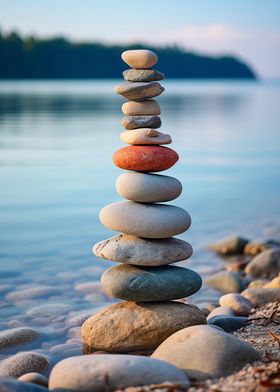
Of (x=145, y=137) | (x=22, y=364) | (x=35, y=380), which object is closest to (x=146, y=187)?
(x=145, y=137)

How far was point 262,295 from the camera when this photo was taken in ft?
26.4

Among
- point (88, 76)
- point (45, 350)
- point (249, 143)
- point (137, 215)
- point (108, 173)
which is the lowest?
point (45, 350)

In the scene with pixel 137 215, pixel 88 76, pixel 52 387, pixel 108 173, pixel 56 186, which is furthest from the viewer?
pixel 88 76

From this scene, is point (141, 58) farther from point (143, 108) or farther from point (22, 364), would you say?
point (22, 364)

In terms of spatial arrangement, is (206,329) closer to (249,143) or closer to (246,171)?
(246,171)

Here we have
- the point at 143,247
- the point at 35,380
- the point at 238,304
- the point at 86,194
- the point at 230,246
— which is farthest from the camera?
the point at 86,194

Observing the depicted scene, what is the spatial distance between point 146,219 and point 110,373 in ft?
6.46

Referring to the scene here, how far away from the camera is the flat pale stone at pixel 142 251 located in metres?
6.43

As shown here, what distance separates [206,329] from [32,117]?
30.9 metres

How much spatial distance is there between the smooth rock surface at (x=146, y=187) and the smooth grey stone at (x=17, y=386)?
2.22 metres

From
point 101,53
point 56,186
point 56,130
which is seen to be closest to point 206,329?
point 56,186

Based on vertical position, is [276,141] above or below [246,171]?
above

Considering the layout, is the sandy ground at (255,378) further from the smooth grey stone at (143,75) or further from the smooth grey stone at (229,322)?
the smooth grey stone at (143,75)

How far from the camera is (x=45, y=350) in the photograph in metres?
6.81
